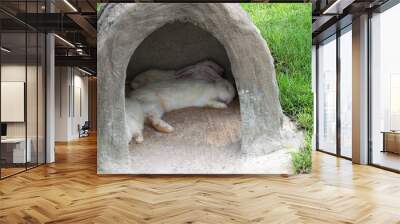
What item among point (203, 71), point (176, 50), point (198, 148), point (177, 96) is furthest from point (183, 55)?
point (198, 148)

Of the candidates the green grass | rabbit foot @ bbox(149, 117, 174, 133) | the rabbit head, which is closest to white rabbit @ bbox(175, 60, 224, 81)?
the rabbit head

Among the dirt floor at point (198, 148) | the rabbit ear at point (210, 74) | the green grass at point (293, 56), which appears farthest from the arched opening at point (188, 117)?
the green grass at point (293, 56)

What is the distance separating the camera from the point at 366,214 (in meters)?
3.94

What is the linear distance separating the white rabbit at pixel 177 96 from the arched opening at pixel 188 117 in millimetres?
91

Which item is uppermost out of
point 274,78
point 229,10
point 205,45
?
point 229,10

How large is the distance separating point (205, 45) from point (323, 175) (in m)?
2.89

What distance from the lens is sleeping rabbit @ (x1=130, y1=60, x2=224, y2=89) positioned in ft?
20.8

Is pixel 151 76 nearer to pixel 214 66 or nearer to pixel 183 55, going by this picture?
pixel 183 55

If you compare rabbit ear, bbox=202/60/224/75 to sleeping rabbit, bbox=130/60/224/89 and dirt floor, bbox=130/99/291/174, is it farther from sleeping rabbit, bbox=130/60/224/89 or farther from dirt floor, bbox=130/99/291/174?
dirt floor, bbox=130/99/291/174

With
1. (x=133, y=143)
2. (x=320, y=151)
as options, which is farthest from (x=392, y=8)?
(x=133, y=143)

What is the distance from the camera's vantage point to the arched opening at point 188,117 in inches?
244

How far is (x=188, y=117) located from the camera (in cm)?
623

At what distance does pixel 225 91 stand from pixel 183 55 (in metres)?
0.91

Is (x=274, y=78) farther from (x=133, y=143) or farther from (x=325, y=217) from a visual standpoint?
(x=325, y=217)
